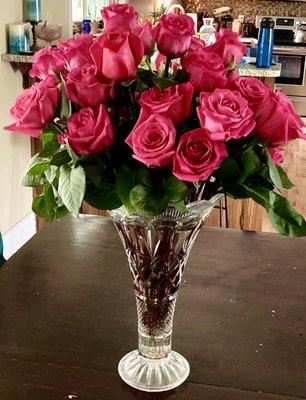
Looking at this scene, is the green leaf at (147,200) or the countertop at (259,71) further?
the countertop at (259,71)

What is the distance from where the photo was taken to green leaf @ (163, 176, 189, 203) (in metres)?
0.84

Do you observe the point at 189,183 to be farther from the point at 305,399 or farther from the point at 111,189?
the point at 305,399

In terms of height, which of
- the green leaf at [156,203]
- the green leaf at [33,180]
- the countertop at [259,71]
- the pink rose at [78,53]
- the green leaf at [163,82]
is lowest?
the countertop at [259,71]

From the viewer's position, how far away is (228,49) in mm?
926

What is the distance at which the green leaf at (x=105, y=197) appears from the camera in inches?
35.1

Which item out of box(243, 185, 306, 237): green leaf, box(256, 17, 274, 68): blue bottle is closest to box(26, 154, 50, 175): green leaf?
box(243, 185, 306, 237): green leaf

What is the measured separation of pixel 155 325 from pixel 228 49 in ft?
1.58

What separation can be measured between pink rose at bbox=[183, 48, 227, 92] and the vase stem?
0.37 metres

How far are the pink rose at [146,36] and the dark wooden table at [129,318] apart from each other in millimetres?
563

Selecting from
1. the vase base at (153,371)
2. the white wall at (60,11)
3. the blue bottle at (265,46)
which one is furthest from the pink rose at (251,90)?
the white wall at (60,11)

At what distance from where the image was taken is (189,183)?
2.83 feet

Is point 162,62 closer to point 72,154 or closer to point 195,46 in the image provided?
point 195,46

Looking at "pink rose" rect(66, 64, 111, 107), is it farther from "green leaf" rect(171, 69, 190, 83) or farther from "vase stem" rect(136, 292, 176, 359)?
"vase stem" rect(136, 292, 176, 359)

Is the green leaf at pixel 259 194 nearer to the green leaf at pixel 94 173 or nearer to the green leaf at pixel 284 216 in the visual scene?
the green leaf at pixel 284 216
